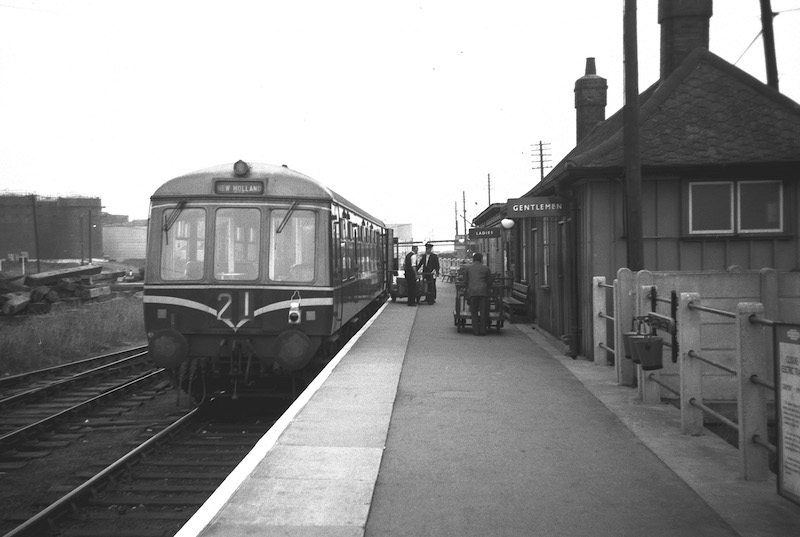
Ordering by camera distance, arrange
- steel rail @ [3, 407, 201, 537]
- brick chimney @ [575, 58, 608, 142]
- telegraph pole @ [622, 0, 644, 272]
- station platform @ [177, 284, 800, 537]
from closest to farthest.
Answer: station platform @ [177, 284, 800, 537], steel rail @ [3, 407, 201, 537], telegraph pole @ [622, 0, 644, 272], brick chimney @ [575, 58, 608, 142]

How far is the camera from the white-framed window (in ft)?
40.5

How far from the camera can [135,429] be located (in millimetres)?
10211

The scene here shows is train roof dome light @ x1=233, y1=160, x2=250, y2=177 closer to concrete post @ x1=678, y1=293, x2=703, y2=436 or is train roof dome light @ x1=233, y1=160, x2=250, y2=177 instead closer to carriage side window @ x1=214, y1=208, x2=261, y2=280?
carriage side window @ x1=214, y1=208, x2=261, y2=280

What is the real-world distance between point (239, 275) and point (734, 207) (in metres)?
7.44

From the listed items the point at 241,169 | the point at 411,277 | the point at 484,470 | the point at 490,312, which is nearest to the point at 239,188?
the point at 241,169

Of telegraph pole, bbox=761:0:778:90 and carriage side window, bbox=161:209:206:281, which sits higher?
telegraph pole, bbox=761:0:778:90

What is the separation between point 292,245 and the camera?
34.6 feet

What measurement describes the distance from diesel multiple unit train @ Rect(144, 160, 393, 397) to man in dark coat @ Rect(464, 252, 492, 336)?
18.2 feet

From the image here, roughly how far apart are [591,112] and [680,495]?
1955 cm

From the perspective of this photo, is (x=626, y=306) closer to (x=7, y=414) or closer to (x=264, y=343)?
(x=264, y=343)

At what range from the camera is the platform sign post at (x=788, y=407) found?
15.5 feet

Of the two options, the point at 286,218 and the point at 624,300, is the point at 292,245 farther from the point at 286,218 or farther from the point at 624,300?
the point at 624,300

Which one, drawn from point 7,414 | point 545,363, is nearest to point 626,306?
point 545,363

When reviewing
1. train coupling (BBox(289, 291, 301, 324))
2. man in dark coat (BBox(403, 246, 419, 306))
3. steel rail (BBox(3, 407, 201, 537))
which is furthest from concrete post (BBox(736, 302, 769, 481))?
man in dark coat (BBox(403, 246, 419, 306))
